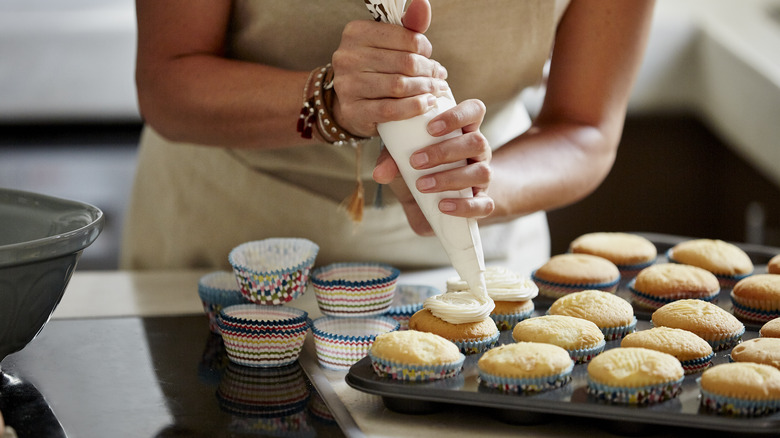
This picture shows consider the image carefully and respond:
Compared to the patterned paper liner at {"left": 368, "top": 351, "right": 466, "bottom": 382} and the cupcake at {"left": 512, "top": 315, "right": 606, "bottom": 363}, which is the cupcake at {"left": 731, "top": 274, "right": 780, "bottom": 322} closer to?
the cupcake at {"left": 512, "top": 315, "right": 606, "bottom": 363}

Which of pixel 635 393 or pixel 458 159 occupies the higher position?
pixel 458 159

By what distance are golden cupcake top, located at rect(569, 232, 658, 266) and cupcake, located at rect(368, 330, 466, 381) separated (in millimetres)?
523

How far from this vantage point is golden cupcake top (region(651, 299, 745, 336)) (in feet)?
3.42

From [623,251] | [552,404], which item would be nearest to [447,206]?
[552,404]

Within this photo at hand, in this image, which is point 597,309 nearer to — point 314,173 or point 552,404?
point 552,404

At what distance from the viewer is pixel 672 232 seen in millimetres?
3092

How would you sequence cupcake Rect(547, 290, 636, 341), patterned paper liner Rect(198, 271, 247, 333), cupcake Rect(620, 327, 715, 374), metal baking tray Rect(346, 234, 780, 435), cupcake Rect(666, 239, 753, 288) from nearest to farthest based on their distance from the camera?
metal baking tray Rect(346, 234, 780, 435), cupcake Rect(620, 327, 715, 374), cupcake Rect(547, 290, 636, 341), patterned paper liner Rect(198, 271, 247, 333), cupcake Rect(666, 239, 753, 288)

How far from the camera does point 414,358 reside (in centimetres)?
92

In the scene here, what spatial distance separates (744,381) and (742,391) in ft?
0.03

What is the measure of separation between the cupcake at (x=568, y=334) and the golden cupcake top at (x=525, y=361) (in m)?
0.06

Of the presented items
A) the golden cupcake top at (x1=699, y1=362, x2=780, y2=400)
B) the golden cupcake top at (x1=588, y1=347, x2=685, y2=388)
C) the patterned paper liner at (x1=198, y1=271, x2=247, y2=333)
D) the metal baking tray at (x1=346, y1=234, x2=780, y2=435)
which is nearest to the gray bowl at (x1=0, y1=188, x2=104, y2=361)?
the patterned paper liner at (x1=198, y1=271, x2=247, y2=333)

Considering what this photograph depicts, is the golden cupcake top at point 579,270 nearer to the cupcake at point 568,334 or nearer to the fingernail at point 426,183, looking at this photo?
the cupcake at point 568,334

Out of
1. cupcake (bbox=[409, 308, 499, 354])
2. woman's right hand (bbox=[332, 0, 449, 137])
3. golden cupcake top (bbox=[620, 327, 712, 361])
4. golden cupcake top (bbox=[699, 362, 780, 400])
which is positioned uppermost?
woman's right hand (bbox=[332, 0, 449, 137])

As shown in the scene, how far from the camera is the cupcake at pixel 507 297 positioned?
1.12 meters
